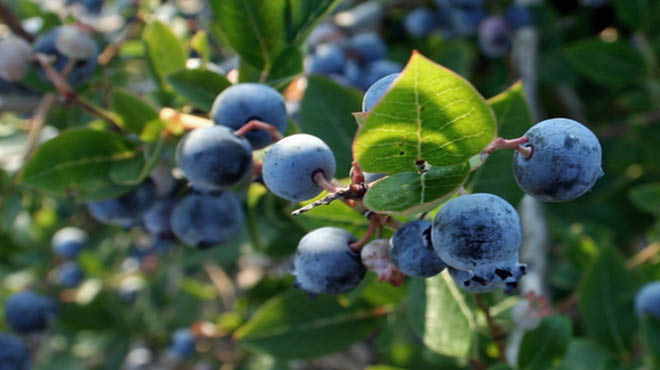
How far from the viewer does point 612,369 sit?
1582 mm

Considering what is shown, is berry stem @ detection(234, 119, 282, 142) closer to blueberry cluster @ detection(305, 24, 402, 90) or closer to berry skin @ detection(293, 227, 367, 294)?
berry skin @ detection(293, 227, 367, 294)

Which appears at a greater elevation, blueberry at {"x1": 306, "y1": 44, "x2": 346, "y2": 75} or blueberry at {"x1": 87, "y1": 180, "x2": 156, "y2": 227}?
blueberry at {"x1": 306, "y1": 44, "x2": 346, "y2": 75}

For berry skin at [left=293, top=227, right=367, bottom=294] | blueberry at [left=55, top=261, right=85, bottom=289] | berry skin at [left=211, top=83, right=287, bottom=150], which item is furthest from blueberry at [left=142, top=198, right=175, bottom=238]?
blueberry at [left=55, top=261, right=85, bottom=289]

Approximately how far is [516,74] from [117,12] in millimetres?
1879

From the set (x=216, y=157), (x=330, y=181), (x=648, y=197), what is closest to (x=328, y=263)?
(x=330, y=181)

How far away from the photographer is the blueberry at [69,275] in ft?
8.52

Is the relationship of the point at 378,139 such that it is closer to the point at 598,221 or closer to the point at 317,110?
the point at 317,110

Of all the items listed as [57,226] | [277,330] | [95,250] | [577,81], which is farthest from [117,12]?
[577,81]

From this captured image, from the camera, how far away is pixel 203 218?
1.31 meters

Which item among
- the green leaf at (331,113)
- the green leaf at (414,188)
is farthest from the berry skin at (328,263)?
the green leaf at (331,113)

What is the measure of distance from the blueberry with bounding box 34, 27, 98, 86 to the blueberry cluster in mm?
693

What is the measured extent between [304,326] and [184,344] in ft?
4.17

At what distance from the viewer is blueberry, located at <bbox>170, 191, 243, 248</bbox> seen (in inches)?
51.4

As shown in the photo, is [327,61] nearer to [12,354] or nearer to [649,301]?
[649,301]
